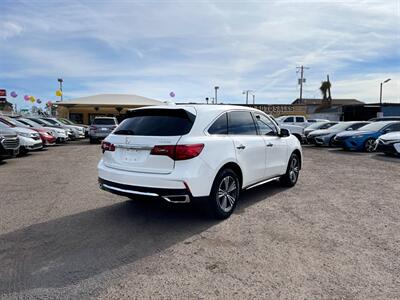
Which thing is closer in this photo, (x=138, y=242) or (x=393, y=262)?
(x=393, y=262)

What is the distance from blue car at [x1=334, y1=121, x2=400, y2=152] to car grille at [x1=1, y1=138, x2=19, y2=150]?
13.8 meters

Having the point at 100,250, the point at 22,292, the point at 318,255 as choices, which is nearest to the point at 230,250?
the point at 318,255

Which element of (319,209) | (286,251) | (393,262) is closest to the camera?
(393,262)

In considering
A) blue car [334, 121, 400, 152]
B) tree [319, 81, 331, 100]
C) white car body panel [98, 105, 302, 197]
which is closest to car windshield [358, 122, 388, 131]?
blue car [334, 121, 400, 152]

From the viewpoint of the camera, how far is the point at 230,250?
3.89 meters

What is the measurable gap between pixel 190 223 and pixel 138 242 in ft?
3.13

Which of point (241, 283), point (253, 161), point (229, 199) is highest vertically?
point (253, 161)

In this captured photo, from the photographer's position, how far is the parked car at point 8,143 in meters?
10.4

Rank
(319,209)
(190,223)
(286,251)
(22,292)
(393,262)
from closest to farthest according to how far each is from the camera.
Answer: (22,292) → (393,262) → (286,251) → (190,223) → (319,209)

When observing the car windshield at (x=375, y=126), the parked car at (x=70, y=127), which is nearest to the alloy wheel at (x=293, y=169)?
the car windshield at (x=375, y=126)

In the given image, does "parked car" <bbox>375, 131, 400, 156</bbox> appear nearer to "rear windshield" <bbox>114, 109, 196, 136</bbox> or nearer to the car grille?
Answer: "rear windshield" <bbox>114, 109, 196, 136</bbox>

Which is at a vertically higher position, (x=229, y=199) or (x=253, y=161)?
(x=253, y=161)

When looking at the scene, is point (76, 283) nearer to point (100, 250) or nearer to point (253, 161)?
point (100, 250)

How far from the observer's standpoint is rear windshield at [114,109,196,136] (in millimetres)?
4502
